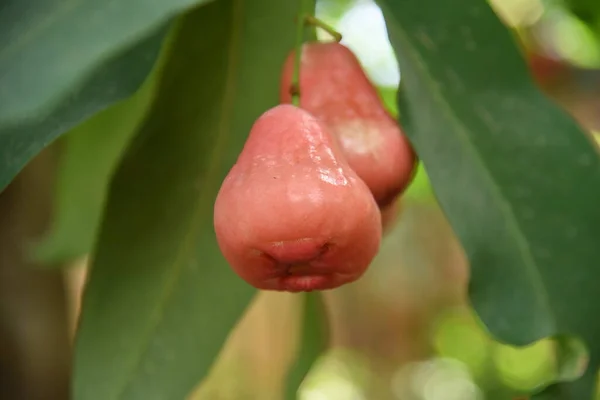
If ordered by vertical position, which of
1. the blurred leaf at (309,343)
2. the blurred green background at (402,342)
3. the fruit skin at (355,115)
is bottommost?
the blurred green background at (402,342)

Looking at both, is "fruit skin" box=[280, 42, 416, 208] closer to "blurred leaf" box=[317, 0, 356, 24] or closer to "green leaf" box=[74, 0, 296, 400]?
"green leaf" box=[74, 0, 296, 400]

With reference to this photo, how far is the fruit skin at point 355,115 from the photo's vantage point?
0.36m

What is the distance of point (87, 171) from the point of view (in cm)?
67

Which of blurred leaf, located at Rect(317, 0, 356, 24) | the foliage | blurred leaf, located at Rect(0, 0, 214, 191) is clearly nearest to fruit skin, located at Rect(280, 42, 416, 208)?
the foliage

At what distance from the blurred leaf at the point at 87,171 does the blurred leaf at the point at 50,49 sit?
0.92ft

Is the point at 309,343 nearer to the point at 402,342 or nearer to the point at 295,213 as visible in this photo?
the point at 295,213

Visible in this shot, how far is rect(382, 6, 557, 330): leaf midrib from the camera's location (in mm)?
393

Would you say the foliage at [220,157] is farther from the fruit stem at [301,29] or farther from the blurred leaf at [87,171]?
the blurred leaf at [87,171]

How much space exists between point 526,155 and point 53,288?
889 millimetres

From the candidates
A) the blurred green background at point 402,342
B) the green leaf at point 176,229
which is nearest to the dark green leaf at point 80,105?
the green leaf at point 176,229

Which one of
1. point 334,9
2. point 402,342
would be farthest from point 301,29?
point 402,342

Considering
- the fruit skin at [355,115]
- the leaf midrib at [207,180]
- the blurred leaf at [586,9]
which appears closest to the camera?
the fruit skin at [355,115]

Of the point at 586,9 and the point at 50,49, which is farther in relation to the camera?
the point at 586,9

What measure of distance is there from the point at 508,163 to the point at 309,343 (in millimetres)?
292
